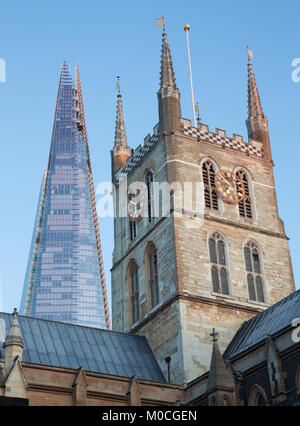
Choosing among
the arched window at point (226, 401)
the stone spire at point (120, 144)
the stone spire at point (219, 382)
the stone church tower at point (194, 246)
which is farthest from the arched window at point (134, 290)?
the arched window at point (226, 401)

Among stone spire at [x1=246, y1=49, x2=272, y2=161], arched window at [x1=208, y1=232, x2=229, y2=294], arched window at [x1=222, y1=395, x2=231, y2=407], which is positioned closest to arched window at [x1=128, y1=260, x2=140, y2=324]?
arched window at [x1=208, y1=232, x2=229, y2=294]

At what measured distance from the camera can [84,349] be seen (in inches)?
1494

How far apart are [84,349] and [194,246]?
8.34 m

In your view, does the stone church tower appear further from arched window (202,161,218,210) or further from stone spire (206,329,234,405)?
stone spire (206,329,234,405)

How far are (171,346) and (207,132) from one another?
14.2 m

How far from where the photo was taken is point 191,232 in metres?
40.9

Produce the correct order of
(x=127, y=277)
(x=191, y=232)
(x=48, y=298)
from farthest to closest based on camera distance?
(x=48, y=298)
(x=127, y=277)
(x=191, y=232)

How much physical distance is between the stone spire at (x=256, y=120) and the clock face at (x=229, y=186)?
3574mm

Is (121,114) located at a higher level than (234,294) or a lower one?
higher

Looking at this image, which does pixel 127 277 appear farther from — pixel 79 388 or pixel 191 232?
pixel 79 388

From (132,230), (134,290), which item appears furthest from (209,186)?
(134,290)

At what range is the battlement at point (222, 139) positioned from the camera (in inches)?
1764
